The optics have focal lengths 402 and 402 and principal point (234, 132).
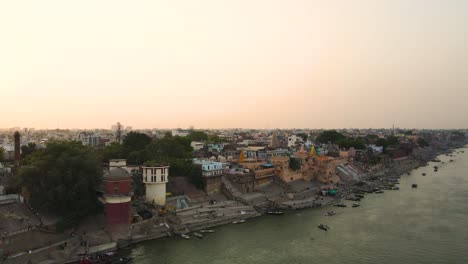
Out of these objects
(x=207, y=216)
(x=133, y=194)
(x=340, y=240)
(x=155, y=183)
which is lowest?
(x=340, y=240)

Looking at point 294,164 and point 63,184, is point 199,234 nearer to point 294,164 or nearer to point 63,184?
point 63,184

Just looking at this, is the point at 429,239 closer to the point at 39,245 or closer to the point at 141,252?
the point at 141,252

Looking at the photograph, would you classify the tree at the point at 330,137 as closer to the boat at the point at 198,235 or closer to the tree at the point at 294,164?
the tree at the point at 294,164

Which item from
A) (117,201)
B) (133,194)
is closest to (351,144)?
(133,194)

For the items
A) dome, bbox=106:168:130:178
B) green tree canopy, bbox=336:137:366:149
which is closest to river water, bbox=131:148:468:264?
dome, bbox=106:168:130:178

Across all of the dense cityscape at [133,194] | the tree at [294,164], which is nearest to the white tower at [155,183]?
the dense cityscape at [133,194]

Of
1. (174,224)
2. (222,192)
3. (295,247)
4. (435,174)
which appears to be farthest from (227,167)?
(435,174)
